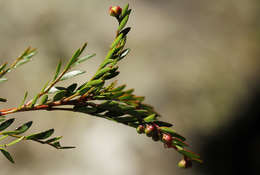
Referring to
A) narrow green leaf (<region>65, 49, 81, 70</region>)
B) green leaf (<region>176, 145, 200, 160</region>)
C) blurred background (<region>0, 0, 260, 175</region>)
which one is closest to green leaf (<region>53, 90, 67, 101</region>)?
narrow green leaf (<region>65, 49, 81, 70</region>)

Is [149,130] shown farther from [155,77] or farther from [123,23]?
[155,77]

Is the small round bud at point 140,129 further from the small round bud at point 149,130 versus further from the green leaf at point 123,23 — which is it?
the green leaf at point 123,23

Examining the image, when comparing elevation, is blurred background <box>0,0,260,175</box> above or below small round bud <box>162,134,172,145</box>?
above

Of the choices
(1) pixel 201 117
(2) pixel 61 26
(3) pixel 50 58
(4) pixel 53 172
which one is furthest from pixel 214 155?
(2) pixel 61 26

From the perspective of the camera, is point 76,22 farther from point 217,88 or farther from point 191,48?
point 217,88

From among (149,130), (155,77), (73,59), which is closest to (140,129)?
(149,130)

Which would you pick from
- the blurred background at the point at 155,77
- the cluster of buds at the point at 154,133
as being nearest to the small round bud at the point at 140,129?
the cluster of buds at the point at 154,133

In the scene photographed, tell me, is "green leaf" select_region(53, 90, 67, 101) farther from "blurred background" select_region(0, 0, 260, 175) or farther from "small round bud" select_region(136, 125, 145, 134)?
"blurred background" select_region(0, 0, 260, 175)
